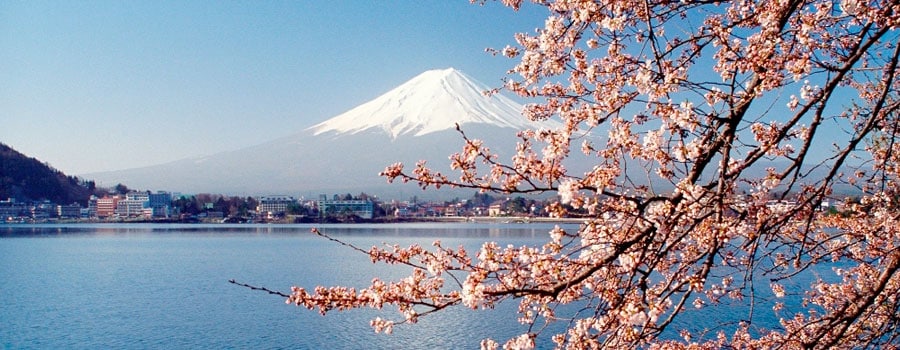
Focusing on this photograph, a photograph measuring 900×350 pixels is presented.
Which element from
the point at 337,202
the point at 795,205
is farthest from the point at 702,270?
the point at 337,202

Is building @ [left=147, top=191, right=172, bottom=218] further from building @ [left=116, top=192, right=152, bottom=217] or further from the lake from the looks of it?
the lake

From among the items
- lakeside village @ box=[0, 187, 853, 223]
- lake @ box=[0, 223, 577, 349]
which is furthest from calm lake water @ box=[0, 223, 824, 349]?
lakeside village @ box=[0, 187, 853, 223]

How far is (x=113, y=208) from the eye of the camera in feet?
312

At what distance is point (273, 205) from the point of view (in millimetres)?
92188

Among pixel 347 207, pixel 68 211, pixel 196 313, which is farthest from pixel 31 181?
pixel 196 313

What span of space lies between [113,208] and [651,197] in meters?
103

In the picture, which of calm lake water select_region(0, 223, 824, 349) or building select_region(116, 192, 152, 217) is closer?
calm lake water select_region(0, 223, 824, 349)

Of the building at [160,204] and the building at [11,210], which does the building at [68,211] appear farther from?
the building at [160,204]

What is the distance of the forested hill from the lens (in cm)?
8694

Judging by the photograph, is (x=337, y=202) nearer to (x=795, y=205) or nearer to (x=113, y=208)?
(x=113, y=208)

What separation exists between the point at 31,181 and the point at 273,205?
28294mm

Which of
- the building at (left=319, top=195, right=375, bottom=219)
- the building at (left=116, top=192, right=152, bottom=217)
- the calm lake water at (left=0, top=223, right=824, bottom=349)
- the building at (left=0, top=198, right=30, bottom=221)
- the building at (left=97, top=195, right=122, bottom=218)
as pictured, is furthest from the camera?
the building at (left=116, top=192, right=152, bottom=217)

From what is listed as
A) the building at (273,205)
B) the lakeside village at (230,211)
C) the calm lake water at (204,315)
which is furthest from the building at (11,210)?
the calm lake water at (204,315)

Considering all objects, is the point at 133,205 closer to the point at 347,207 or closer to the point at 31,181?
the point at 31,181
